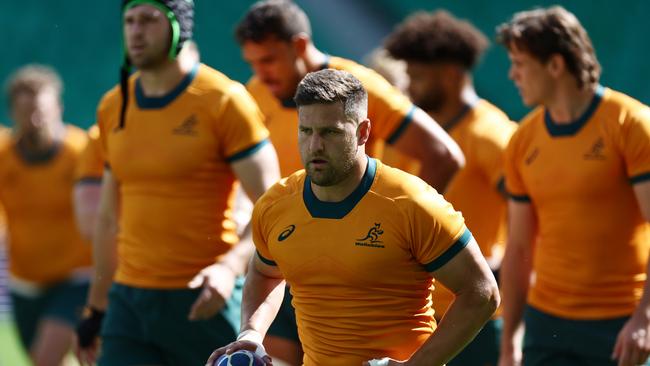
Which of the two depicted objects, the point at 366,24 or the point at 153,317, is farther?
the point at 366,24

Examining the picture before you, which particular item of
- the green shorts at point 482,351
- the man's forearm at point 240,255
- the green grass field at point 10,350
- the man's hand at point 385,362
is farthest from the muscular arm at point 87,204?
the man's hand at point 385,362

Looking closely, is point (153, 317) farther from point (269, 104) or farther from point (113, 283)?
point (269, 104)

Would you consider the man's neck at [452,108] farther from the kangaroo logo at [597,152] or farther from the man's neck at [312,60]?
the kangaroo logo at [597,152]

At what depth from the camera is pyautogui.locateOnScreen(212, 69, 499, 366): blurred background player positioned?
4453mm

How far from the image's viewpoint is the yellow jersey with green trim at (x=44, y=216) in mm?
9961

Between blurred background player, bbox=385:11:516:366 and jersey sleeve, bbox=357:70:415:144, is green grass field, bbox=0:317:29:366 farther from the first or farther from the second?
jersey sleeve, bbox=357:70:415:144

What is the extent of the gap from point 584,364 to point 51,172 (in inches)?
208

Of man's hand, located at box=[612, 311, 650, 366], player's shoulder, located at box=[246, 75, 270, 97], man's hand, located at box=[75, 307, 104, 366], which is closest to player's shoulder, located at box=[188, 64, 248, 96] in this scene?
player's shoulder, located at box=[246, 75, 270, 97]

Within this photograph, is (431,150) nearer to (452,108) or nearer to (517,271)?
(517,271)

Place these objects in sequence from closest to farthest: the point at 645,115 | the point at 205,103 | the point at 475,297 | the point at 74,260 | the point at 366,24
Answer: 1. the point at 475,297
2. the point at 645,115
3. the point at 205,103
4. the point at 74,260
5. the point at 366,24

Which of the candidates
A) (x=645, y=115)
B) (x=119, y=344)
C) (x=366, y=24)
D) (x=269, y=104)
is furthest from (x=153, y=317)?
(x=366, y=24)

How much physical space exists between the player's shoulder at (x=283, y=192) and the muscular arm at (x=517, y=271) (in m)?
1.88

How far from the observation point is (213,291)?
584 centimetres

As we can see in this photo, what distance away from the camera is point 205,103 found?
20.6 feet
